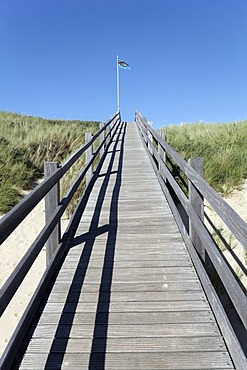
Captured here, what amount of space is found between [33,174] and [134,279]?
26.4 ft

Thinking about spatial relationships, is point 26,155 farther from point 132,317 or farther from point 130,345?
point 130,345

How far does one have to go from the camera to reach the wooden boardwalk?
7.88 ft

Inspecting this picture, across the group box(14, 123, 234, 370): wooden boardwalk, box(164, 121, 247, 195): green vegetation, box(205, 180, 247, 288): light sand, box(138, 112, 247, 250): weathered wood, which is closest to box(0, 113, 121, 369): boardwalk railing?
box(14, 123, 234, 370): wooden boardwalk

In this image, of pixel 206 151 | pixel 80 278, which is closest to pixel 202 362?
pixel 80 278

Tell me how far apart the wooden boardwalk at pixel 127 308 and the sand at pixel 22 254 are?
4.88 feet

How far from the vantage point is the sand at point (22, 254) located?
191 inches

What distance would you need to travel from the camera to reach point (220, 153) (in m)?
10.2

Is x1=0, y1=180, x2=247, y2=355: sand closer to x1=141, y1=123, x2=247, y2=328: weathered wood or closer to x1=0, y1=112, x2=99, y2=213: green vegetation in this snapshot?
x1=0, y1=112, x2=99, y2=213: green vegetation

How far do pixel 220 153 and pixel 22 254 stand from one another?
6.30m

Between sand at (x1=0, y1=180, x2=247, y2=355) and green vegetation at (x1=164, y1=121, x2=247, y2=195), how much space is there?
43 cm

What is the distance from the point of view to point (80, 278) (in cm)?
352

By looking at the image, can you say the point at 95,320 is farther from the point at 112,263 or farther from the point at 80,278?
the point at 112,263

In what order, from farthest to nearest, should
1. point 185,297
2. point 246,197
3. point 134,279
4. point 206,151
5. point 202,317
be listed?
point 206,151, point 246,197, point 134,279, point 185,297, point 202,317

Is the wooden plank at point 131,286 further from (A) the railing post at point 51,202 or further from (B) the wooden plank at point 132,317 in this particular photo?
(A) the railing post at point 51,202
